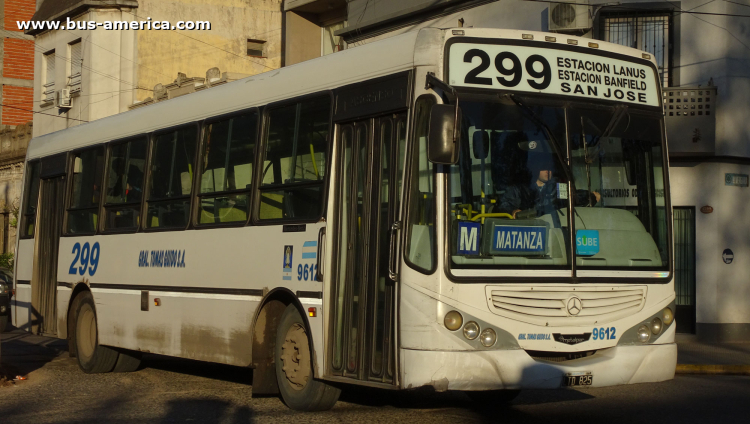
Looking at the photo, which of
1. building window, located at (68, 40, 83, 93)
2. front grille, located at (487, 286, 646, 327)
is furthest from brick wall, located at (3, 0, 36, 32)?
front grille, located at (487, 286, 646, 327)

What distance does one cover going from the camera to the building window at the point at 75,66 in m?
35.6

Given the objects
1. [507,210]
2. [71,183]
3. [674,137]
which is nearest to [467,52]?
[507,210]

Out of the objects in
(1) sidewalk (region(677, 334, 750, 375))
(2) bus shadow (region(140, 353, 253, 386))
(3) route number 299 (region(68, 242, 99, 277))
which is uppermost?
(3) route number 299 (region(68, 242, 99, 277))

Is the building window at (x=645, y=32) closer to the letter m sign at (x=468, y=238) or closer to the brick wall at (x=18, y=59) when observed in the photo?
the letter m sign at (x=468, y=238)

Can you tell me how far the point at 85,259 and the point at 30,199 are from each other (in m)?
2.53

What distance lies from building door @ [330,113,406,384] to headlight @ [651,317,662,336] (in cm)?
220

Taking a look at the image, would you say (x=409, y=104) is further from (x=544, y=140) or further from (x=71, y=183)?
(x=71, y=183)

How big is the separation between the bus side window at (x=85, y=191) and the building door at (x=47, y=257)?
36 cm

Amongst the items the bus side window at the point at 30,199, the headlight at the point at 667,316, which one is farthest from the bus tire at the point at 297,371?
the bus side window at the point at 30,199

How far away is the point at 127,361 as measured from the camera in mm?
13102

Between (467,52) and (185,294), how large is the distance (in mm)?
4732

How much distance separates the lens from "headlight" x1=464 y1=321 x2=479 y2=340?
24.0 ft

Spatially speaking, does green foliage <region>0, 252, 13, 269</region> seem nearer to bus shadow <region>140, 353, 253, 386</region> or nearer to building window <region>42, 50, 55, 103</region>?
building window <region>42, 50, 55, 103</region>

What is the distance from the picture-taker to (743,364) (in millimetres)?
15383
